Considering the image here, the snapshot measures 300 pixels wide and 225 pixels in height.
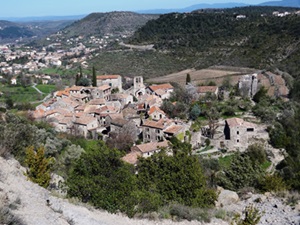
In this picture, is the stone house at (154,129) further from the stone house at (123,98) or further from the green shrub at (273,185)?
the green shrub at (273,185)

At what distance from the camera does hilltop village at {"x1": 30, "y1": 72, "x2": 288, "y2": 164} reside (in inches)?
1214

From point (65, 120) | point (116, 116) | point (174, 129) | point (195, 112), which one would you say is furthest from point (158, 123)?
point (65, 120)

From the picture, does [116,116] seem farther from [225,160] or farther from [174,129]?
[225,160]

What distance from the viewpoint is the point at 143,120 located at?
36.0 meters

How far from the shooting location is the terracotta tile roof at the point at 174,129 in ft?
104

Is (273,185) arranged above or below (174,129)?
above

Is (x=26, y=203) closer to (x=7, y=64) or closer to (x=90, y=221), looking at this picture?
(x=90, y=221)

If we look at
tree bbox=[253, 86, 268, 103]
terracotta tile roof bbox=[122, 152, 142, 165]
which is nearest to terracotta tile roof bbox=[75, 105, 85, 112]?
terracotta tile roof bbox=[122, 152, 142, 165]

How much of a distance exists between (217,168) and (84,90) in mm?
29705

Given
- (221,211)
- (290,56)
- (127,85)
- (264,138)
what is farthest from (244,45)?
(221,211)

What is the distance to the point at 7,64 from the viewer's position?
104 metres

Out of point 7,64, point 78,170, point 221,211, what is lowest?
point 7,64

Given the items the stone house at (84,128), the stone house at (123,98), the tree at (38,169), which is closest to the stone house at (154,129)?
the stone house at (84,128)

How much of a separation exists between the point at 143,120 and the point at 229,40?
41337 mm
